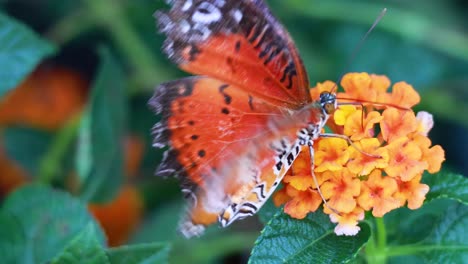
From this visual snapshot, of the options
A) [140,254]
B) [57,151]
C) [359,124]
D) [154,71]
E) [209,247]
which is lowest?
[209,247]

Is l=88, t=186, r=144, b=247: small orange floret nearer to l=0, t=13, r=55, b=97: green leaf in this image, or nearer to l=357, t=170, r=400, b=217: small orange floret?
l=0, t=13, r=55, b=97: green leaf

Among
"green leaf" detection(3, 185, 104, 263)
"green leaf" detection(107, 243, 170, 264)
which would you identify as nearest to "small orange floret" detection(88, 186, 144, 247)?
"green leaf" detection(3, 185, 104, 263)

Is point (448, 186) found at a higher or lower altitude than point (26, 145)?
higher

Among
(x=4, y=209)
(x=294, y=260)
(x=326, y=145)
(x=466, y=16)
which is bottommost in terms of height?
(x=4, y=209)

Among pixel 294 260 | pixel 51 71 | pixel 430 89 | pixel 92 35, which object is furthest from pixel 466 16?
pixel 294 260

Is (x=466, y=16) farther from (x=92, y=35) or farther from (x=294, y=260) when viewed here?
(x=294, y=260)

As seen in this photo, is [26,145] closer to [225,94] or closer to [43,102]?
[43,102]

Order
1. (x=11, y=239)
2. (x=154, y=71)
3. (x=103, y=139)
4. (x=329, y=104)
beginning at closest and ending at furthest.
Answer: (x=329, y=104) < (x=11, y=239) < (x=103, y=139) < (x=154, y=71)

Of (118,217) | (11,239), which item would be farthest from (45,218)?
(118,217)
